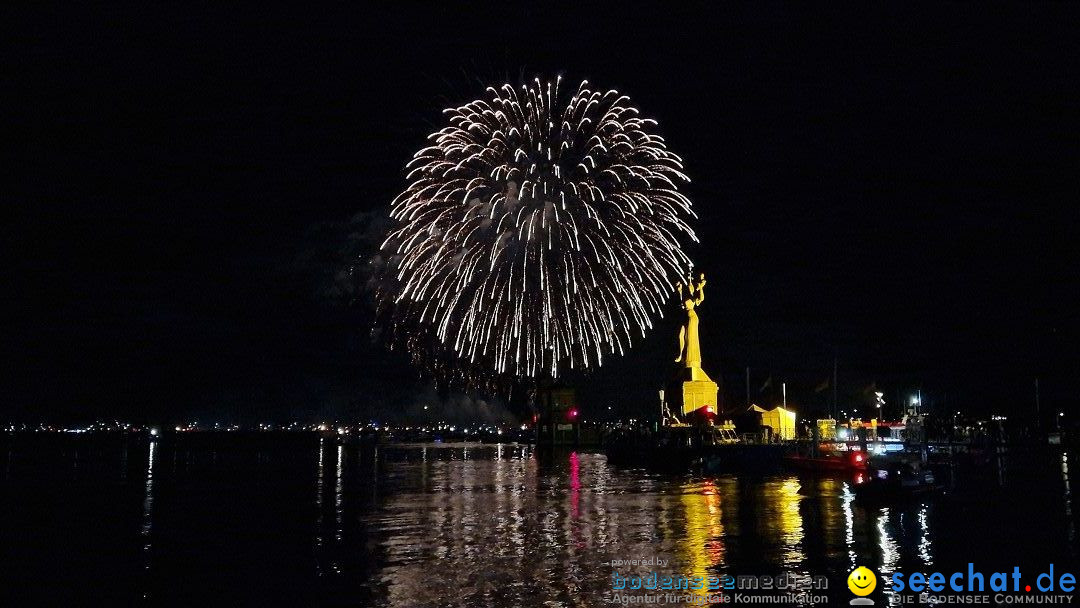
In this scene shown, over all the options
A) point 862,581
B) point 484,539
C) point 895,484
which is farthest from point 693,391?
point 862,581

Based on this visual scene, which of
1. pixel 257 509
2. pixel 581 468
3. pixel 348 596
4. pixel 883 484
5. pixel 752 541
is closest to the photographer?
pixel 348 596

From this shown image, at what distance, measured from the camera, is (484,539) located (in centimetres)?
2653

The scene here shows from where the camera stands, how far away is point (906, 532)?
27141 millimetres

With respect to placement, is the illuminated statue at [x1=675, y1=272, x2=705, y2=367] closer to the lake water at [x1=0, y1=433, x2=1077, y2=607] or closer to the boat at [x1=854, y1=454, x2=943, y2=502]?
the lake water at [x1=0, y1=433, x2=1077, y2=607]

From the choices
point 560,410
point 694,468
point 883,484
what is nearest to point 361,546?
point 883,484

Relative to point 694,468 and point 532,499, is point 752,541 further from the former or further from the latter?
point 694,468

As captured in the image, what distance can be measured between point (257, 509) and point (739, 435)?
52.2 metres

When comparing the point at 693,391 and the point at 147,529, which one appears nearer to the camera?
the point at 147,529

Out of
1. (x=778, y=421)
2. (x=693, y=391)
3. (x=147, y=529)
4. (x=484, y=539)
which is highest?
(x=693, y=391)

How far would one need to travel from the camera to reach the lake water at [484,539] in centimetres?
2048

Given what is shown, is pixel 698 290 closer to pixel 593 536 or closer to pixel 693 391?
pixel 693 391

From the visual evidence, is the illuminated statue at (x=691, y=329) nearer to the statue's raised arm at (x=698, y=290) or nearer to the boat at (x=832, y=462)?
the statue's raised arm at (x=698, y=290)

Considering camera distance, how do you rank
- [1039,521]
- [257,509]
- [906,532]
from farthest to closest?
1. [257,509]
2. [1039,521]
3. [906,532]

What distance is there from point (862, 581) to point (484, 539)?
11.3 m
